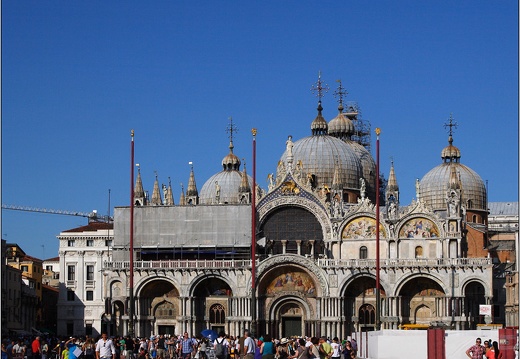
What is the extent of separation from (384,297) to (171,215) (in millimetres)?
16199

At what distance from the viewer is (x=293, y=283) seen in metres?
85.8

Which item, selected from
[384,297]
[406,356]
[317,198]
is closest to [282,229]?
[317,198]

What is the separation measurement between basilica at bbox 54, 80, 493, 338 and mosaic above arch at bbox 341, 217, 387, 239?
7 cm

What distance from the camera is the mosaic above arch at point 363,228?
85625 mm

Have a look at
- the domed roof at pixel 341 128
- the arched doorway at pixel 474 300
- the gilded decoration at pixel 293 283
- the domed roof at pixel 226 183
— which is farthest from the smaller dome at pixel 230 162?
the arched doorway at pixel 474 300

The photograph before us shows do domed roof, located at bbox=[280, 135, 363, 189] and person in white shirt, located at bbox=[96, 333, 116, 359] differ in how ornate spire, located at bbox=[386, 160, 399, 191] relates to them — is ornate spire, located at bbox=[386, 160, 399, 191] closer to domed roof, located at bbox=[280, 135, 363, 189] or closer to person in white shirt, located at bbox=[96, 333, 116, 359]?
domed roof, located at bbox=[280, 135, 363, 189]

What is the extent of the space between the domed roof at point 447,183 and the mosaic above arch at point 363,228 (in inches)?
463

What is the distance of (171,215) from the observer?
89250 millimetres

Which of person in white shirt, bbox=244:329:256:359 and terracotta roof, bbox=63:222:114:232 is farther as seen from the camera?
terracotta roof, bbox=63:222:114:232

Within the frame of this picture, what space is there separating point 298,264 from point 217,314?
722 cm

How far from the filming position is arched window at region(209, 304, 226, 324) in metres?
87.6

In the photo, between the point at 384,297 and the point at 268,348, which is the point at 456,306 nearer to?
the point at 384,297

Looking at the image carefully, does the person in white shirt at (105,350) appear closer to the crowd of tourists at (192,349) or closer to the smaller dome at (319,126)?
the crowd of tourists at (192,349)

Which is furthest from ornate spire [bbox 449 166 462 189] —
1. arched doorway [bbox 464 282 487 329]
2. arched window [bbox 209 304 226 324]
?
arched window [bbox 209 304 226 324]
